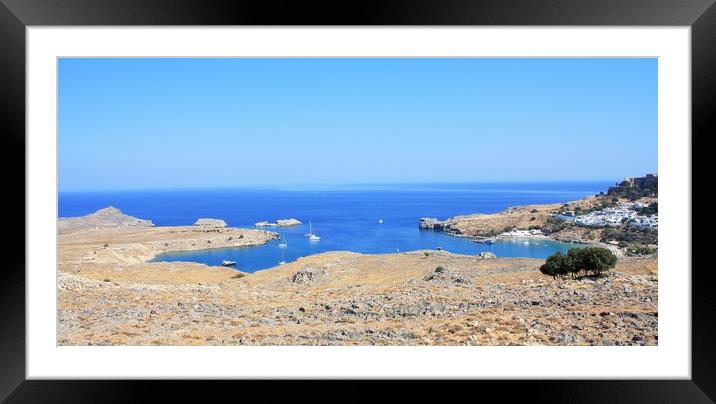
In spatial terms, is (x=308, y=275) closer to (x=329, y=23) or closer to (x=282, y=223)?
(x=329, y=23)

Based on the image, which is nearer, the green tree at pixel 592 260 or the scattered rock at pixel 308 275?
the green tree at pixel 592 260

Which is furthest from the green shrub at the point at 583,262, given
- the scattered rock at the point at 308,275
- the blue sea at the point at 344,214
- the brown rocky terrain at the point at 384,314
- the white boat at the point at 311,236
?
the white boat at the point at 311,236

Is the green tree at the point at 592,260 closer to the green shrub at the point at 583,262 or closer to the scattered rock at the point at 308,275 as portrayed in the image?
the green shrub at the point at 583,262

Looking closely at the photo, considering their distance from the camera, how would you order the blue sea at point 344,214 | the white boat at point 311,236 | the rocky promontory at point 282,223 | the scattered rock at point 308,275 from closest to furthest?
the scattered rock at point 308,275, the blue sea at point 344,214, the white boat at point 311,236, the rocky promontory at point 282,223

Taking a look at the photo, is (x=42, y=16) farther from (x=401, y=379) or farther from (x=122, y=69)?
(x=122, y=69)

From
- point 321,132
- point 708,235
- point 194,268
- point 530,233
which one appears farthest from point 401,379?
point 321,132

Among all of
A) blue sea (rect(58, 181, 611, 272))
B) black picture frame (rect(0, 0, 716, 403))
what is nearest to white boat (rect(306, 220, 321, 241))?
blue sea (rect(58, 181, 611, 272))

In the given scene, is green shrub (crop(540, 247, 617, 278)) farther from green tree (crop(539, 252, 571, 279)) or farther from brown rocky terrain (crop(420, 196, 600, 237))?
brown rocky terrain (crop(420, 196, 600, 237))

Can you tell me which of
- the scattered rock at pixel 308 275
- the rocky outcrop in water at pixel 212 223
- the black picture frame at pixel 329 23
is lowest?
the scattered rock at pixel 308 275
